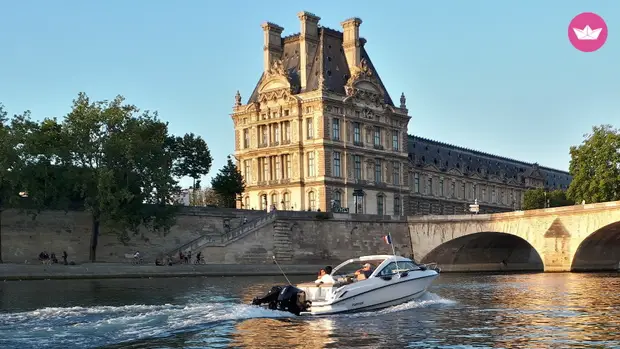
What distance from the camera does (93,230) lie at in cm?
7725

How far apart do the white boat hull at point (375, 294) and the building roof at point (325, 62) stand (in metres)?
65.0

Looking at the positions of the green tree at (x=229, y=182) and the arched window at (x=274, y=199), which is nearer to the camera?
the green tree at (x=229, y=182)

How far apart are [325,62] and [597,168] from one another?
3327 cm

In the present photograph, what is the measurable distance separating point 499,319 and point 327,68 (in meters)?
75.0

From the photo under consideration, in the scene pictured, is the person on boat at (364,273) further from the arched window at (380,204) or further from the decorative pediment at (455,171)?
the decorative pediment at (455,171)

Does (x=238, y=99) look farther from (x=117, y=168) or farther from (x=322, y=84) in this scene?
(x=117, y=168)

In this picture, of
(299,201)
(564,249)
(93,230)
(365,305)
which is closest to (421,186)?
(299,201)

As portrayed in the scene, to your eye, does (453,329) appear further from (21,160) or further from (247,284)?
(21,160)

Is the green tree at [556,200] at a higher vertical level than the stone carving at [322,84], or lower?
lower

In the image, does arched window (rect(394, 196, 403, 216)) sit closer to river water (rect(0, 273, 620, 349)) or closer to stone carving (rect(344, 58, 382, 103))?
stone carving (rect(344, 58, 382, 103))

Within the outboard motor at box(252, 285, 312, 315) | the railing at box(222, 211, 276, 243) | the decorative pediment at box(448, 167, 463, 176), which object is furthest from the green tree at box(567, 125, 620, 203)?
the outboard motor at box(252, 285, 312, 315)

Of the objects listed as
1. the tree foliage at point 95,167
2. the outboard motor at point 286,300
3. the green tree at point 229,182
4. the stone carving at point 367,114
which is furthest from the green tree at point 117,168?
the outboard motor at point 286,300

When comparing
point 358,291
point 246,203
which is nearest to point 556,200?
point 246,203

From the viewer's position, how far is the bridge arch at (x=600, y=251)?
8212 centimetres
